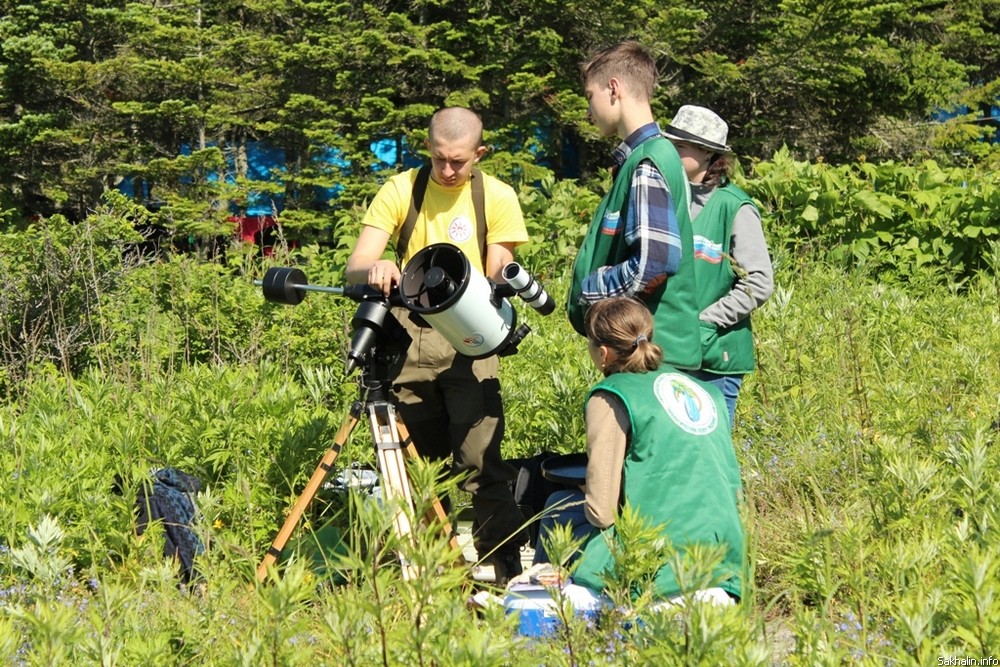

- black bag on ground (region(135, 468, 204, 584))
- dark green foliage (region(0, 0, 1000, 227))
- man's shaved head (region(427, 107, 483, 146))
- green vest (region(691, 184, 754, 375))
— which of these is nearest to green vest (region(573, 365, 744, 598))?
green vest (region(691, 184, 754, 375))

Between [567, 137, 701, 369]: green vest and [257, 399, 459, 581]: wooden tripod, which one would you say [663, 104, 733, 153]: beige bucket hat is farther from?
[257, 399, 459, 581]: wooden tripod

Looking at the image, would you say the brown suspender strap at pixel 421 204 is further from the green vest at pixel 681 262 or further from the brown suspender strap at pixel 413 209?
the green vest at pixel 681 262

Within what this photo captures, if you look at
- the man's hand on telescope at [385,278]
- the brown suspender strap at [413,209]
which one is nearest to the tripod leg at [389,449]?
the man's hand on telescope at [385,278]

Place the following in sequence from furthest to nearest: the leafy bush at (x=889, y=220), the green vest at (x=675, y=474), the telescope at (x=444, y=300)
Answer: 1. the leafy bush at (x=889, y=220)
2. the telescope at (x=444, y=300)
3. the green vest at (x=675, y=474)

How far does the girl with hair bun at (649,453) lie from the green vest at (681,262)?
22cm

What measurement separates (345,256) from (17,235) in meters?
2.47

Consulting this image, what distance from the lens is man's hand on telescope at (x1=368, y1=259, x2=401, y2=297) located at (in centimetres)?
360

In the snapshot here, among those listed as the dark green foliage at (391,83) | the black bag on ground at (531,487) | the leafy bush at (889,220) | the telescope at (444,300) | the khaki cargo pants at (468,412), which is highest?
the telescope at (444,300)

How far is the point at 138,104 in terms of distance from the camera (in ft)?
54.2

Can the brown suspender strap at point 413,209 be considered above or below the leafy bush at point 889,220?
above

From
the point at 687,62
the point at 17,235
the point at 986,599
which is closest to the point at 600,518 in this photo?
the point at 986,599

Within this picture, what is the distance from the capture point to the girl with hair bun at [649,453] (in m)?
3.09

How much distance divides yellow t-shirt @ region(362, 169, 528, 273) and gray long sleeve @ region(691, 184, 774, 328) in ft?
2.19

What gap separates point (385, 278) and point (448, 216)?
23.2 inches
